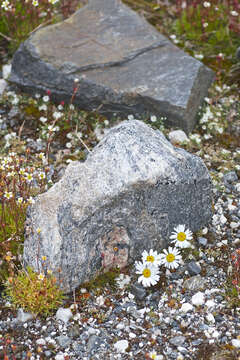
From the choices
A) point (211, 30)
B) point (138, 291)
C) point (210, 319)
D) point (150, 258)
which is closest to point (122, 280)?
point (138, 291)

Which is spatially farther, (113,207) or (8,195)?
(8,195)

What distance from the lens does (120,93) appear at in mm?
6605

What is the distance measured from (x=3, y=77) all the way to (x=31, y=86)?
2.60 ft

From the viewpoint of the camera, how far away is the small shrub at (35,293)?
439 centimetres

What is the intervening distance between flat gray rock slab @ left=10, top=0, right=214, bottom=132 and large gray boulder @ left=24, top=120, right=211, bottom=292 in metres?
1.77

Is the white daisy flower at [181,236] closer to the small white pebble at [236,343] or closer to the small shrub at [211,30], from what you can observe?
the small white pebble at [236,343]

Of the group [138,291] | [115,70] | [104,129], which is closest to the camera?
[138,291]

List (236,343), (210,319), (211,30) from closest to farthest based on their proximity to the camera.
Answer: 1. (236,343)
2. (210,319)
3. (211,30)

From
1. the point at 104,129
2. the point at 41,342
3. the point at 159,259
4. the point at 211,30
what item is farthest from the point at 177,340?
A: the point at 211,30

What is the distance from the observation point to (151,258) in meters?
4.68

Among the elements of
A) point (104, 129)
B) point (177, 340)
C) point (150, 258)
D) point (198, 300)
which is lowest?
point (177, 340)

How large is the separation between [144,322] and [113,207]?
1087mm

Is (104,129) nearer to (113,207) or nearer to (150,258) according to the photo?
(113,207)

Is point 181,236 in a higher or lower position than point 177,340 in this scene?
higher
